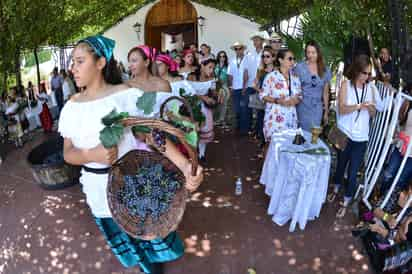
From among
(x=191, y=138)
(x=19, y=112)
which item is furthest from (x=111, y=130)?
(x=19, y=112)

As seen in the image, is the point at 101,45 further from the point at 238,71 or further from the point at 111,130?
the point at 238,71

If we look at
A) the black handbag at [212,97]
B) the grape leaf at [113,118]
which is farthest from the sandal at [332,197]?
the grape leaf at [113,118]

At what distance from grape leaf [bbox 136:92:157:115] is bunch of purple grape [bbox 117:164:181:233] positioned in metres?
0.35

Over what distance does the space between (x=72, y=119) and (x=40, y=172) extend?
3332 millimetres

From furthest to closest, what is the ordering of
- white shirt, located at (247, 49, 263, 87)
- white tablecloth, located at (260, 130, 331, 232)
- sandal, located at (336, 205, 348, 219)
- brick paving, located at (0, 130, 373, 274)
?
1. white shirt, located at (247, 49, 263, 87)
2. sandal, located at (336, 205, 348, 219)
3. white tablecloth, located at (260, 130, 331, 232)
4. brick paving, located at (0, 130, 373, 274)

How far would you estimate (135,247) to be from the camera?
2467 mm

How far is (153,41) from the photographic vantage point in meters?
18.1

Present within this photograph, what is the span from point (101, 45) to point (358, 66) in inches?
105

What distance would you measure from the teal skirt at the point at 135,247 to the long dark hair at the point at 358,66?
7.96 ft

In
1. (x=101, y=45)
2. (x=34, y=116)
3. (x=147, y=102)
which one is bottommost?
(x=34, y=116)

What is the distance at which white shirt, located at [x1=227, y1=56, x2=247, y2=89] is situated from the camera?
711cm

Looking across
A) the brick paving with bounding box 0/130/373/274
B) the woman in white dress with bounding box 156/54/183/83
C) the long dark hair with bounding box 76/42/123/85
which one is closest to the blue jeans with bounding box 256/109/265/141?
the brick paving with bounding box 0/130/373/274

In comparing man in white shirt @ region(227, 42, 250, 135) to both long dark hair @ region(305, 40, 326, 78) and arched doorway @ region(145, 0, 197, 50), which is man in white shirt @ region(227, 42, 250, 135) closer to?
long dark hair @ region(305, 40, 326, 78)

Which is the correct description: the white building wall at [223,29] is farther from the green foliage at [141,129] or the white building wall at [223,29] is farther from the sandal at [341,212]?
the green foliage at [141,129]
